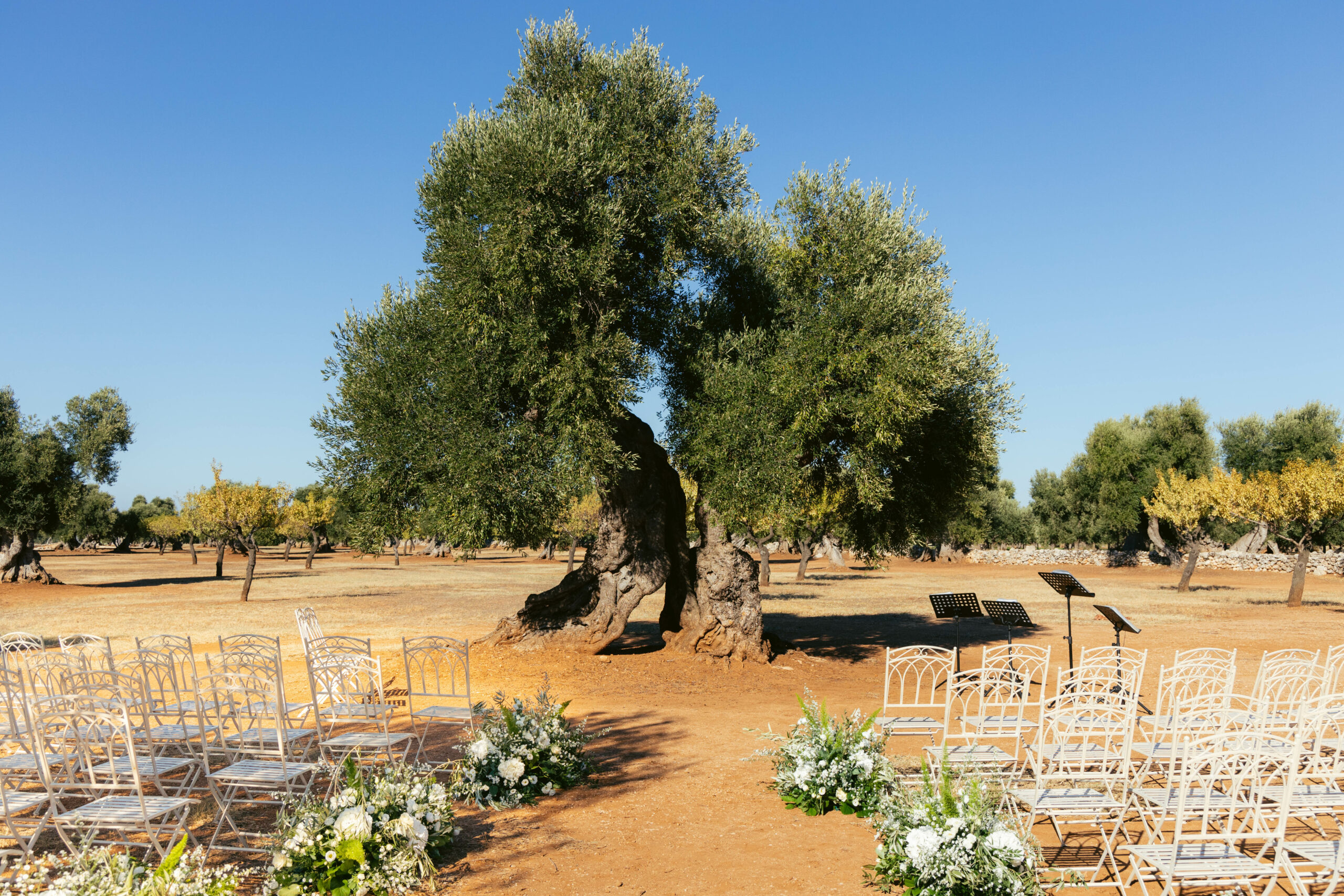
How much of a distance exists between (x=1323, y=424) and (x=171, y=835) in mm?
59235

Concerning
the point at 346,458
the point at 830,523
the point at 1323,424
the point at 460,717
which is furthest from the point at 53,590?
the point at 1323,424

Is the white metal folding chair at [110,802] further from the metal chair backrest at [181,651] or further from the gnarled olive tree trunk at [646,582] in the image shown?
the gnarled olive tree trunk at [646,582]

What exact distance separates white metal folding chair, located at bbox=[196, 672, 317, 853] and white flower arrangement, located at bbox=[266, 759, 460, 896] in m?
0.38

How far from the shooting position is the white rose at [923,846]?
15.0ft

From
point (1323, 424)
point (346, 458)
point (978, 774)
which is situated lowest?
point (978, 774)

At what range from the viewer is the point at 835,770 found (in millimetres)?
6566

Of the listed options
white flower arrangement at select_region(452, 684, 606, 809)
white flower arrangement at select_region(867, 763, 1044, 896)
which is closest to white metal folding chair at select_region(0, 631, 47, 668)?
white flower arrangement at select_region(452, 684, 606, 809)

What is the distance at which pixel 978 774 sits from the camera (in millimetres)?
5234

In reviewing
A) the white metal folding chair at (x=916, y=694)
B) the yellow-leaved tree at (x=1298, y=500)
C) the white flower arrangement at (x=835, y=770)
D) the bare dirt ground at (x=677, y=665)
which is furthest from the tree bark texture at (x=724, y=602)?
the yellow-leaved tree at (x=1298, y=500)

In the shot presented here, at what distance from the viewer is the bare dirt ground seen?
5660 millimetres

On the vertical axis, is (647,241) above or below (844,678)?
above

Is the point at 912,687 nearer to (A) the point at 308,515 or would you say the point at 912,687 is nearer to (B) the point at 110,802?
(B) the point at 110,802

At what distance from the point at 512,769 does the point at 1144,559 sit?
57988mm

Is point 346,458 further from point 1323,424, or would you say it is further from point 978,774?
point 1323,424
